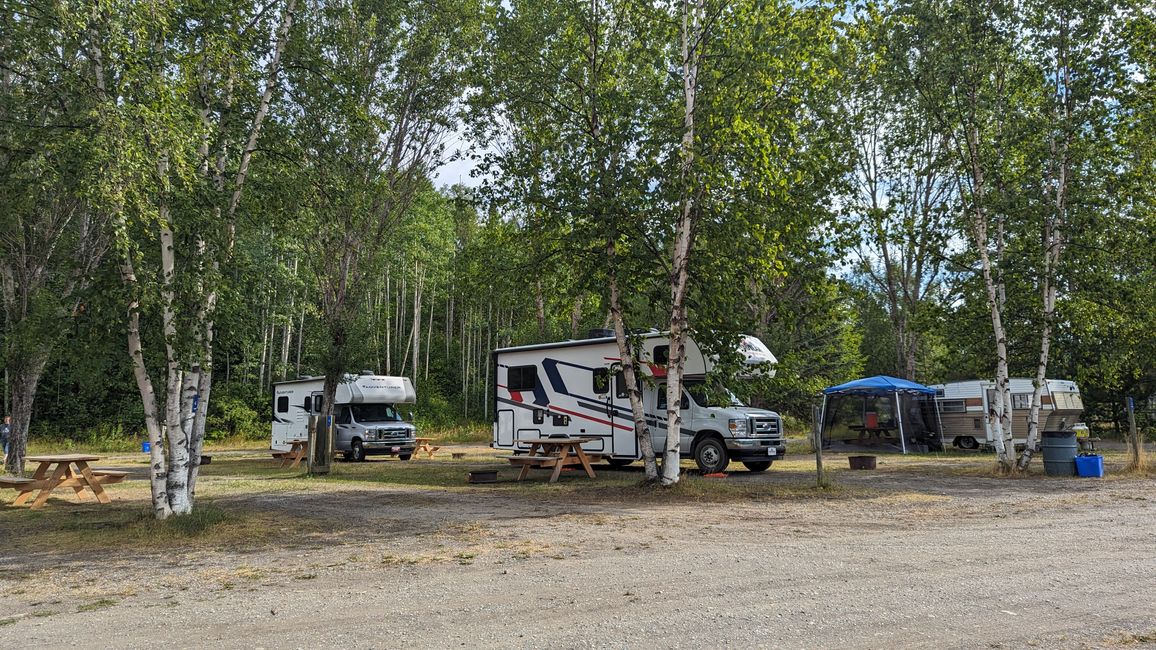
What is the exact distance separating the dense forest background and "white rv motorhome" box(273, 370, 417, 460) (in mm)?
3512

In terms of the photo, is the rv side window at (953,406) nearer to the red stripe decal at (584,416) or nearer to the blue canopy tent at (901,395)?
the blue canopy tent at (901,395)

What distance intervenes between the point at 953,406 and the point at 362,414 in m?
17.1

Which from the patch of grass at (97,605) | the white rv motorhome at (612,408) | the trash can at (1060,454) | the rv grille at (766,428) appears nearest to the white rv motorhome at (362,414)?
the white rv motorhome at (612,408)

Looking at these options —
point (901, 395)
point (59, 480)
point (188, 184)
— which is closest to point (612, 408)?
point (59, 480)

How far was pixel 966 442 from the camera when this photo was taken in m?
23.9

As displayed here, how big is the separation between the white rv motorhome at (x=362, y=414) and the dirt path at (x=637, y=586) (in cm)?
1231

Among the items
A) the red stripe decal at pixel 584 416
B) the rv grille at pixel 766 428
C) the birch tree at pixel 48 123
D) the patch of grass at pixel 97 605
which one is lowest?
the patch of grass at pixel 97 605

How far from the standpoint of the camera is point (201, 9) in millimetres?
8594

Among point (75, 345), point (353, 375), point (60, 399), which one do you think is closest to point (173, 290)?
point (75, 345)

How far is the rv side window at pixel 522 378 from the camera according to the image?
57.7 ft

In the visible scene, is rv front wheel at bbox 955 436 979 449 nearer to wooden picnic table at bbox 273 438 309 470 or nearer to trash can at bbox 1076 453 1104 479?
trash can at bbox 1076 453 1104 479

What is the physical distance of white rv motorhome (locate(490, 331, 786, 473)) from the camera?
15.3m

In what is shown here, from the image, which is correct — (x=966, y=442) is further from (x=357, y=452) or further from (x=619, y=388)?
(x=357, y=452)

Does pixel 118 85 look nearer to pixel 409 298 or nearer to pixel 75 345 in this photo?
pixel 75 345
